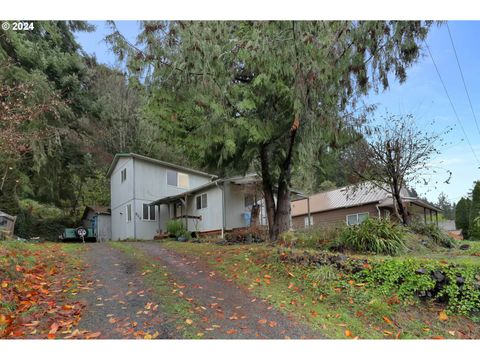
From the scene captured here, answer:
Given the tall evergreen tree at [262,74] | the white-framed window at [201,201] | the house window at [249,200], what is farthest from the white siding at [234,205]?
the tall evergreen tree at [262,74]

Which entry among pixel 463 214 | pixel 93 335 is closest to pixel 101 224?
pixel 93 335

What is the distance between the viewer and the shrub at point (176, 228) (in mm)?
15118

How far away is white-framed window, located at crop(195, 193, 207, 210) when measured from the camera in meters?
15.5

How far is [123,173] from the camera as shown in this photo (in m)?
18.1

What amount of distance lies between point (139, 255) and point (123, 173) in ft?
36.3

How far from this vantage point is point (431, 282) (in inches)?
187

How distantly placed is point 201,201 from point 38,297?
11419mm

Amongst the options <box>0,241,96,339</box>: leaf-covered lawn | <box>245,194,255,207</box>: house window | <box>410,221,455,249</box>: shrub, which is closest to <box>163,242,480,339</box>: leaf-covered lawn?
<box>0,241,96,339</box>: leaf-covered lawn

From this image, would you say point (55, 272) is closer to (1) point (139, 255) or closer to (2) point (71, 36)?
(1) point (139, 255)

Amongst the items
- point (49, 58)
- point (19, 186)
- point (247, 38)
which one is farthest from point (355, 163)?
point (19, 186)

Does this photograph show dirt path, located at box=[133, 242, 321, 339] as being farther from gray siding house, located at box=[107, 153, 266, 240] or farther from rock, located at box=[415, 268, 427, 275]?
gray siding house, located at box=[107, 153, 266, 240]

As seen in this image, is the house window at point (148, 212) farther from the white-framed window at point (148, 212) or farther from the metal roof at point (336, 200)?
the metal roof at point (336, 200)

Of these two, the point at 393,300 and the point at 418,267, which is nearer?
the point at 393,300
